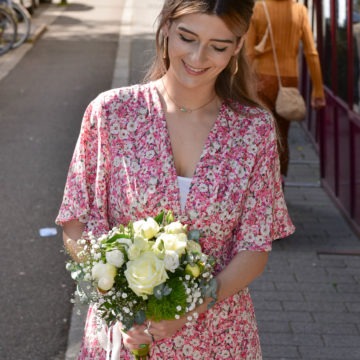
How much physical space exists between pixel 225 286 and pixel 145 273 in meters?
0.35

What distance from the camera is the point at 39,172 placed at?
922cm

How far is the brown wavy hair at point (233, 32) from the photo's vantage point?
2.77 meters

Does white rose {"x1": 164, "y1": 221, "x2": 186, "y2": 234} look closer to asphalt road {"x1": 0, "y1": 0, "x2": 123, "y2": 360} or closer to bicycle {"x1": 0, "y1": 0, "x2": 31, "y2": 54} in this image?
asphalt road {"x1": 0, "y1": 0, "x2": 123, "y2": 360}

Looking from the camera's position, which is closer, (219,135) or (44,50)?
(219,135)

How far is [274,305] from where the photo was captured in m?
5.86

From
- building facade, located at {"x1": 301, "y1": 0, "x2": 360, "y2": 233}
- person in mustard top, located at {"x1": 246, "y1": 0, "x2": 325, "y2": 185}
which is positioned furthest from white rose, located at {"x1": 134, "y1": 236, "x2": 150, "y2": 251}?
building facade, located at {"x1": 301, "y1": 0, "x2": 360, "y2": 233}

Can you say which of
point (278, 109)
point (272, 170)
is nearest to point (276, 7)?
point (278, 109)

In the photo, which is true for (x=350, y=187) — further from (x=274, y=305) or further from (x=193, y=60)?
(x=193, y=60)

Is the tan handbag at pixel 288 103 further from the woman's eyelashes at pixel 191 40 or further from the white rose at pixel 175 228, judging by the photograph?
the white rose at pixel 175 228

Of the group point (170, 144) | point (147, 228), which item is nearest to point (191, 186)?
point (170, 144)

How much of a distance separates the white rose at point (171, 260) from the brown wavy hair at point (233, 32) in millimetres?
638

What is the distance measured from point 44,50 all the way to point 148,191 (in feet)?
51.5

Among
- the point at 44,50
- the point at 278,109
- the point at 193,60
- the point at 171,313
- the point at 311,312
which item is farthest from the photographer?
the point at 44,50

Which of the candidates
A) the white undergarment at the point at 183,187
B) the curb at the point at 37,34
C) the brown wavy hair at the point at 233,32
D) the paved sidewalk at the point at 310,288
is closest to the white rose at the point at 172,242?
the white undergarment at the point at 183,187
